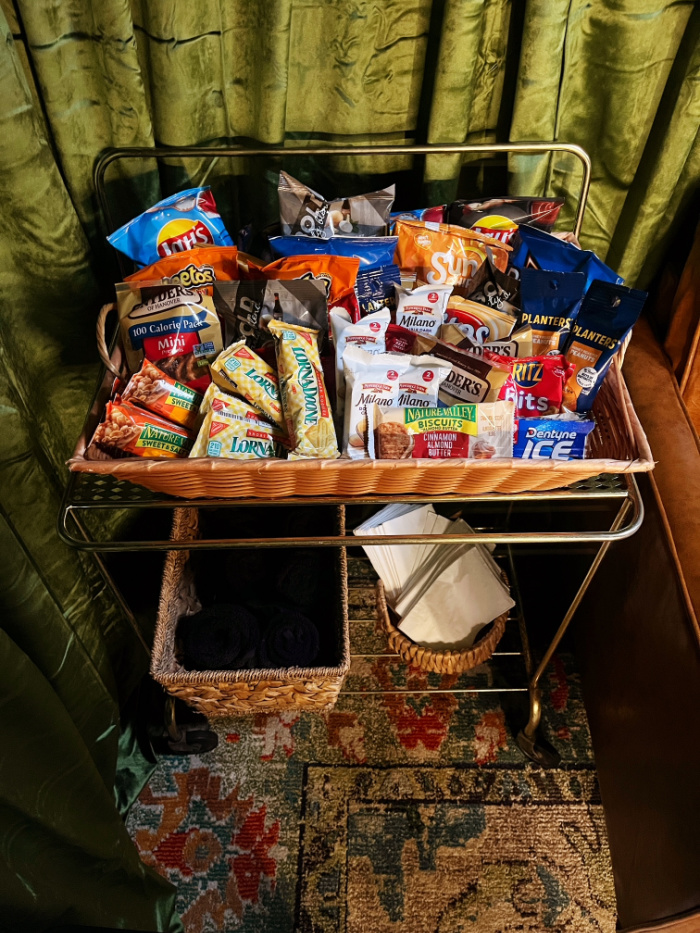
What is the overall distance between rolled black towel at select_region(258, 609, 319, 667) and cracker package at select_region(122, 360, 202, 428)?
39cm

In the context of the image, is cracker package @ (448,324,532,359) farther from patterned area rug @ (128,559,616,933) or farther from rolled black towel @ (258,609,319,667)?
patterned area rug @ (128,559,616,933)

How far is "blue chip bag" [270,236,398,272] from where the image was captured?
0.99 m

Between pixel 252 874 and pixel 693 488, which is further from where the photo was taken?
Result: pixel 252 874

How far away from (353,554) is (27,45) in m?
1.09

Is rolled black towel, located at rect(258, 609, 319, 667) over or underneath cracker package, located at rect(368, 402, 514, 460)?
underneath

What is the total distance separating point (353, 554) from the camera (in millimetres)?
1553

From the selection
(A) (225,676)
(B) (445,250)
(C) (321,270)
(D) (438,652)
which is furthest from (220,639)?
(B) (445,250)

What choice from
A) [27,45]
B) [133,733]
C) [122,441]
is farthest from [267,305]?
[133,733]

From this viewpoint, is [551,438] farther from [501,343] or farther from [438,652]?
[438,652]

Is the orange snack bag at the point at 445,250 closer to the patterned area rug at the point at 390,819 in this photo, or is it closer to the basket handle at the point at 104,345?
the basket handle at the point at 104,345

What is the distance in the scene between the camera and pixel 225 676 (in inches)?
40.6

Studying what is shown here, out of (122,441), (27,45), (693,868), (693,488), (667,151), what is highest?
(27,45)

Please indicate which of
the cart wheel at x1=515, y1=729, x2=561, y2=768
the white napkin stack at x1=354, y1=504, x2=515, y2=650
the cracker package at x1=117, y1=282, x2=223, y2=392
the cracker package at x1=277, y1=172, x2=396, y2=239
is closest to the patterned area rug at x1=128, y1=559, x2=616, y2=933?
the cart wheel at x1=515, y1=729, x2=561, y2=768

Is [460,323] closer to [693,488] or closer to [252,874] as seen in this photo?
[693,488]
